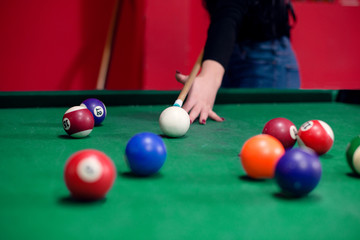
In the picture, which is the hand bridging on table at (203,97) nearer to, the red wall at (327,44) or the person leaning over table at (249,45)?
the person leaning over table at (249,45)

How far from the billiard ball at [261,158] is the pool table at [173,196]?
26 millimetres

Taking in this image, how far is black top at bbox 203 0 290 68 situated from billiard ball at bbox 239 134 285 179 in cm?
128

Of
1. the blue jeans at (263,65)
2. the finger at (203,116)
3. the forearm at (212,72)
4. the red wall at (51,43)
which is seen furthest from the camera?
the red wall at (51,43)

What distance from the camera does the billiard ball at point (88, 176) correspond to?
0.88 metres

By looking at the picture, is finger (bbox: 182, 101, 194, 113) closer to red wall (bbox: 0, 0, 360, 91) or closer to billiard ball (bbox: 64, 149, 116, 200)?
billiard ball (bbox: 64, 149, 116, 200)

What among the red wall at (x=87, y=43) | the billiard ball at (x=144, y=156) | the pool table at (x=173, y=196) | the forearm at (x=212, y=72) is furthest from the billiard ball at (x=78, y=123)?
the red wall at (x=87, y=43)

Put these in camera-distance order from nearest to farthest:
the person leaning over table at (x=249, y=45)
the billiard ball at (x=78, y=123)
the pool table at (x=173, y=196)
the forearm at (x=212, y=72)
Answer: the pool table at (x=173, y=196) → the billiard ball at (x=78, y=123) → the forearm at (x=212, y=72) → the person leaning over table at (x=249, y=45)

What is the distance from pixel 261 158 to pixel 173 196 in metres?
0.28

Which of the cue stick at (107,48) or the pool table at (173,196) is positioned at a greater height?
the pool table at (173,196)

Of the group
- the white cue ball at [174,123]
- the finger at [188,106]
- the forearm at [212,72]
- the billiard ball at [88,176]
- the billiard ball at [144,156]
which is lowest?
the finger at [188,106]

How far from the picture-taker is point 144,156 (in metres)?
1.09

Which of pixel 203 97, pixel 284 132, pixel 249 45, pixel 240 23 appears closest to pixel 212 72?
pixel 203 97

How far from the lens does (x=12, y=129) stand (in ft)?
5.92

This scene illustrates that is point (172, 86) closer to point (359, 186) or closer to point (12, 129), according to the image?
point (12, 129)
